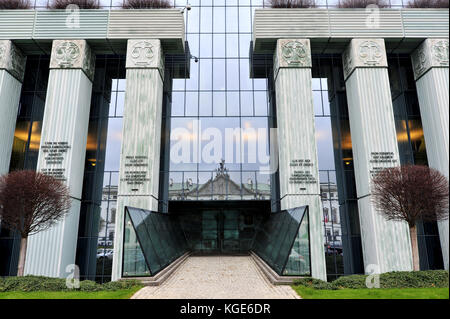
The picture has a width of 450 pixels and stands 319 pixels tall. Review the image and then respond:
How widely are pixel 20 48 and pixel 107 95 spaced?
601 centimetres

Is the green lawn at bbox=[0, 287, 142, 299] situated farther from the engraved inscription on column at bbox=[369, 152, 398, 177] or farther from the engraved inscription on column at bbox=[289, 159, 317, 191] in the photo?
the engraved inscription on column at bbox=[369, 152, 398, 177]

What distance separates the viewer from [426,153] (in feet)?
59.6

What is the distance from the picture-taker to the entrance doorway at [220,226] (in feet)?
77.2

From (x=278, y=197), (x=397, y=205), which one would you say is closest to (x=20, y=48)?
(x=278, y=197)

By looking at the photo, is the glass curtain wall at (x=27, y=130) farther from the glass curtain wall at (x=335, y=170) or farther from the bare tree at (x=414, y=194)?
the bare tree at (x=414, y=194)

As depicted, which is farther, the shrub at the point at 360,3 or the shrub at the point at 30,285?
the shrub at the point at 360,3

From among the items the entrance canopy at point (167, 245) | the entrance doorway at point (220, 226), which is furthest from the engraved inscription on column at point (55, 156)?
the entrance doorway at point (220, 226)

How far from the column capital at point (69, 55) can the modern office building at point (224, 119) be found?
88 mm

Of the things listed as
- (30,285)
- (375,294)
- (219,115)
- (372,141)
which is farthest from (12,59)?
(375,294)

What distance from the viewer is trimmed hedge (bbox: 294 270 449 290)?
9.99 metres

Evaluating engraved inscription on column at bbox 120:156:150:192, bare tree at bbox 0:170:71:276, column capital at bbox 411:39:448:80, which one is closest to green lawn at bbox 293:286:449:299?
bare tree at bbox 0:170:71:276

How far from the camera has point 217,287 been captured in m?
10.2

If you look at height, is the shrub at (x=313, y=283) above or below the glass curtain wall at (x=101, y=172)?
below
